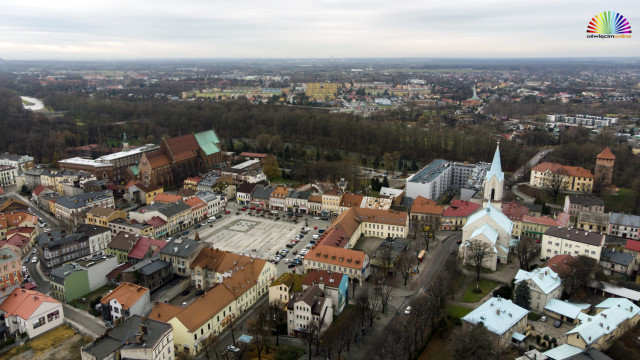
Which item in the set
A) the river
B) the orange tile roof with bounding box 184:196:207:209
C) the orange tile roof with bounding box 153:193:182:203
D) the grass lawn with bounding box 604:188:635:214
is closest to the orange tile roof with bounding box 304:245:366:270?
the orange tile roof with bounding box 184:196:207:209

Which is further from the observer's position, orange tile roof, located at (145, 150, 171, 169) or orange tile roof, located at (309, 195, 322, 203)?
orange tile roof, located at (145, 150, 171, 169)

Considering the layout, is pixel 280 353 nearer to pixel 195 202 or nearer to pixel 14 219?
pixel 195 202

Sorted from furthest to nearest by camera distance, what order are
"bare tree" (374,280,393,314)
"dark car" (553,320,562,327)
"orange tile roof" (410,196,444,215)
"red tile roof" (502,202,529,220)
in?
1. "orange tile roof" (410,196,444,215)
2. "red tile roof" (502,202,529,220)
3. "bare tree" (374,280,393,314)
4. "dark car" (553,320,562,327)

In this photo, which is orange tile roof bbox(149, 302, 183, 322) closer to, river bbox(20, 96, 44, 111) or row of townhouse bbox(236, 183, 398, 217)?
row of townhouse bbox(236, 183, 398, 217)

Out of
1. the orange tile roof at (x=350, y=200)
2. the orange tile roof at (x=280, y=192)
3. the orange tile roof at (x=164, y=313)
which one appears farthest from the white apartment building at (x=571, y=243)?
the orange tile roof at (x=164, y=313)

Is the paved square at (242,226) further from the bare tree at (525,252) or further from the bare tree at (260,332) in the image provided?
the bare tree at (525,252)

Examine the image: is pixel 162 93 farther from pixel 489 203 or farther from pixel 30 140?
pixel 489 203

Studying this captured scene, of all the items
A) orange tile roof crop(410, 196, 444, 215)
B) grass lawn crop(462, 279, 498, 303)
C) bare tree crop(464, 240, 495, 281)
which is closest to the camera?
grass lawn crop(462, 279, 498, 303)

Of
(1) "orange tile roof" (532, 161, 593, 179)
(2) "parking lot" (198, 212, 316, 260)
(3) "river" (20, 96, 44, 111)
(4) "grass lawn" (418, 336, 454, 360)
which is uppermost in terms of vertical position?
(3) "river" (20, 96, 44, 111)
